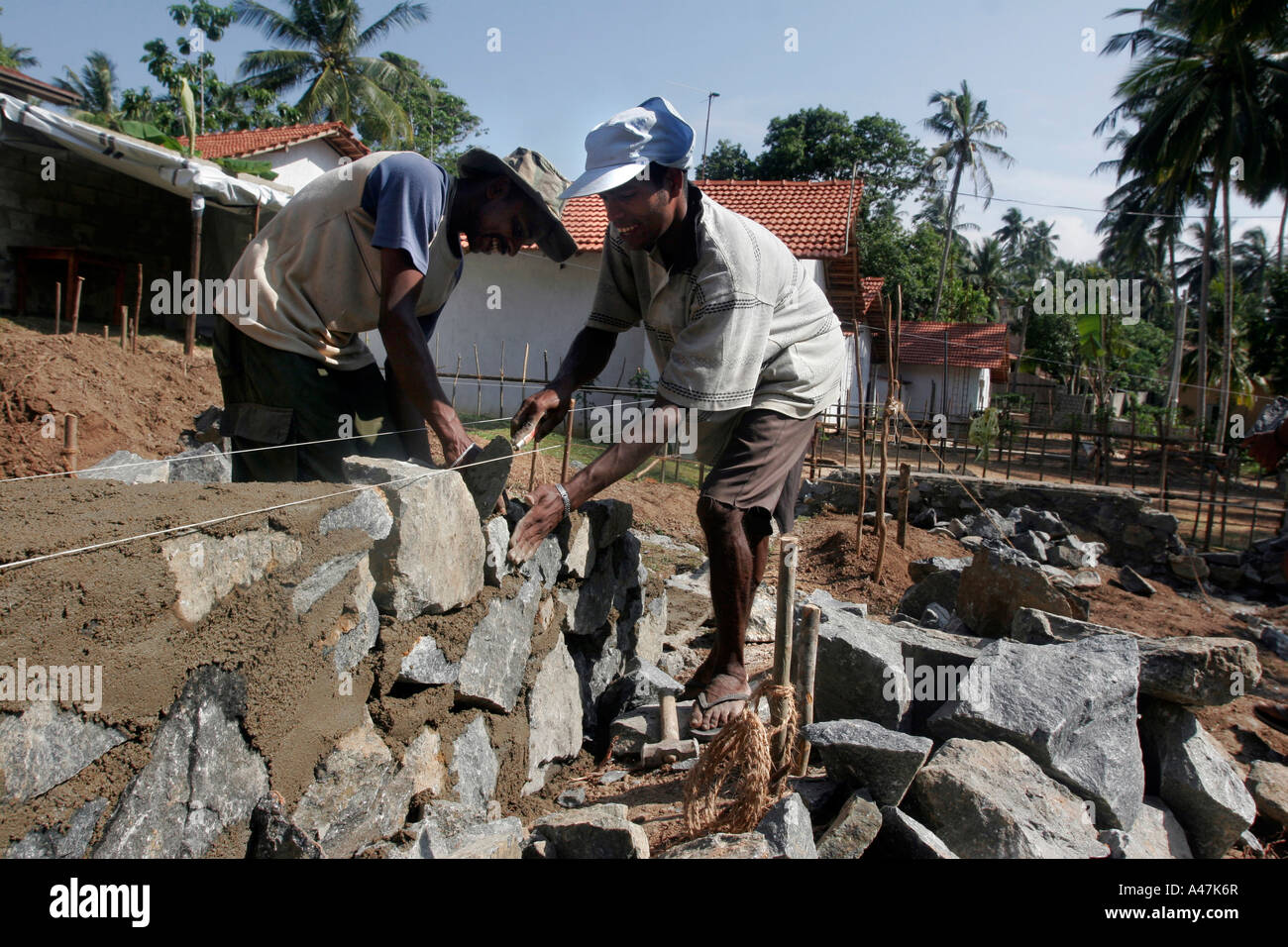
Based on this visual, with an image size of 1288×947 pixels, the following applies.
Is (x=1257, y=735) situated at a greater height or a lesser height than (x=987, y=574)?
lesser

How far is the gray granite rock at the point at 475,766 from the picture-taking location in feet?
8.29

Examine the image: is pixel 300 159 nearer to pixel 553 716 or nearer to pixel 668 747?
pixel 553 716

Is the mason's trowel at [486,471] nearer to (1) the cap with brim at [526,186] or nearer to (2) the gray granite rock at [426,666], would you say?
(2) the gray granite rock at [426,666]

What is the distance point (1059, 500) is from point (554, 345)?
29.0ft

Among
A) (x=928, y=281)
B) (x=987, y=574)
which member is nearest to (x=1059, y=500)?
(x=987, y=574)

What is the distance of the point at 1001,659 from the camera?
10.5ft

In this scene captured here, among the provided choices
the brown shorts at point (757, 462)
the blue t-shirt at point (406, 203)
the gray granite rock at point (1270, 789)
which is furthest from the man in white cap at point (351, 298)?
the gray granite rock at point (1270, 789)

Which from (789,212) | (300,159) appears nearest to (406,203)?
(789,212)

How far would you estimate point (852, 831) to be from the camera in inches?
89.7

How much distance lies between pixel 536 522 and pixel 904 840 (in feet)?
4.64

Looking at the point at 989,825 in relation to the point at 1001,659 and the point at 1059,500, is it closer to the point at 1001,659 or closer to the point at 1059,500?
the point at 1001,659

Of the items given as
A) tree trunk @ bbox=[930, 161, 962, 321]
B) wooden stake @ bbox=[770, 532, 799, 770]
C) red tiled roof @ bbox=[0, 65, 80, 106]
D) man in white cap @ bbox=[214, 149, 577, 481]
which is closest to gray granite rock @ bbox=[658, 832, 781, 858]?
wooden stake @ bbox=[770, 532, 799, 770]

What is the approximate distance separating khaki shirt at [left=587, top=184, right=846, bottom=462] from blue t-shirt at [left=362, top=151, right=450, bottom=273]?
0.71m

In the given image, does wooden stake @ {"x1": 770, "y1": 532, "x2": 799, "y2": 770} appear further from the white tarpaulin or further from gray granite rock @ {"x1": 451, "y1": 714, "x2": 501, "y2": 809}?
the white tarpaulin
